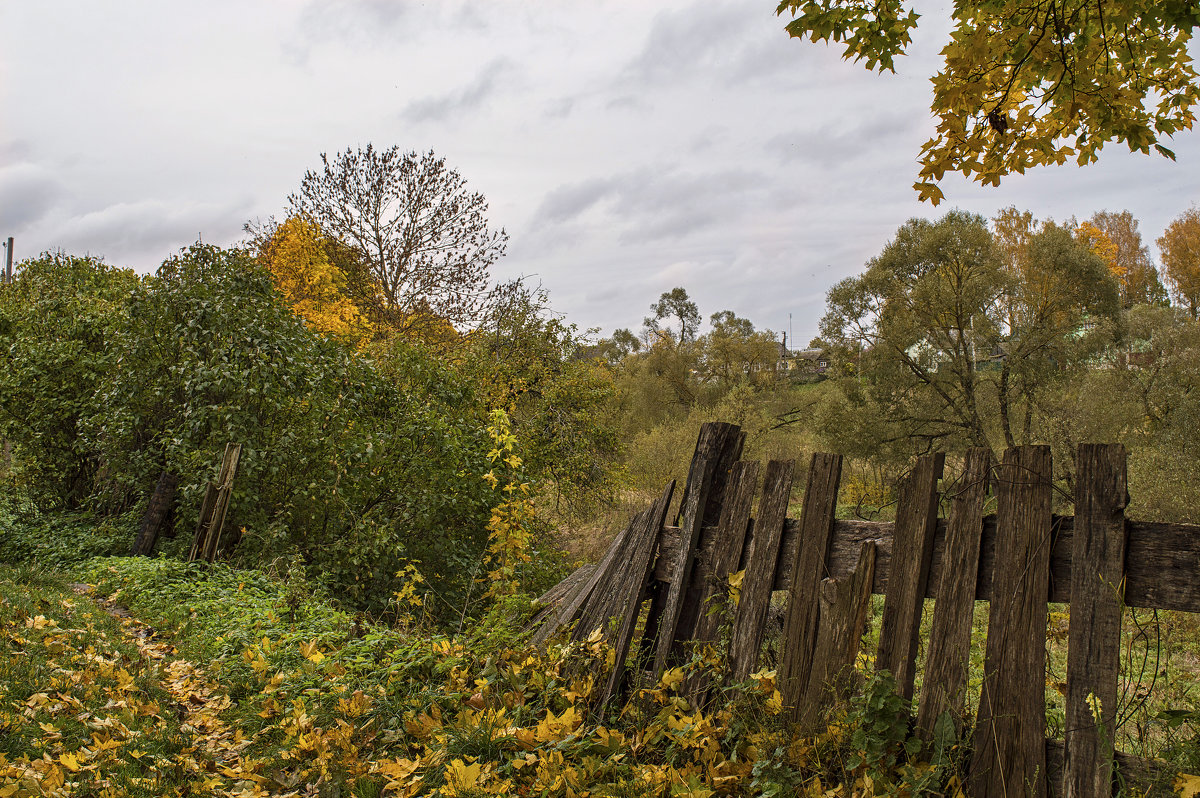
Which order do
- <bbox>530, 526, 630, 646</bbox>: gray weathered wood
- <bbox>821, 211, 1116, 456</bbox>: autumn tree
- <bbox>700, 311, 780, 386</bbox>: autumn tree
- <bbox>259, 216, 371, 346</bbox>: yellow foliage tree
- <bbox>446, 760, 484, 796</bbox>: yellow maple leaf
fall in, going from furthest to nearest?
<bbox>700, 311, 780, 386</bbox>: autumn tree < <bbox>821, 211, 1116, 456</bbox>: autumn tree < <bbox>259, 216, 371, 346</bbox>: yellow foliage tree < <bbox>530, 526, 630, 646</bbox>: gray weathered wood < <bbox>446, 760, 484, 796</bbox>: yellow maple leaf

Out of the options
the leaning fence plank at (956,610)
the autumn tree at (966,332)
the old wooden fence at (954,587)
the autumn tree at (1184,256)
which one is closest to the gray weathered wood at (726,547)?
the old wooden fence at (954,587)

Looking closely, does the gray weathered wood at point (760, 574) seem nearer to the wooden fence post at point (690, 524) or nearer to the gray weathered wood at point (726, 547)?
the gray weathered wood at point (726, 547)

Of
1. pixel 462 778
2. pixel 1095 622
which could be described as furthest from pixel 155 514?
pixel 1095 622

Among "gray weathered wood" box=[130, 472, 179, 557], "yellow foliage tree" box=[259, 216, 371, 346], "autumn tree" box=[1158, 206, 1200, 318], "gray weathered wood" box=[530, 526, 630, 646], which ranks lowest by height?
"gray weathered wood" box=[130, 472, 179, 557]

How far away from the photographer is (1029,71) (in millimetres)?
3826

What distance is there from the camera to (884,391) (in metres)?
22.7

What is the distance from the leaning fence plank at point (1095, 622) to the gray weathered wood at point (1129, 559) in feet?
0.21

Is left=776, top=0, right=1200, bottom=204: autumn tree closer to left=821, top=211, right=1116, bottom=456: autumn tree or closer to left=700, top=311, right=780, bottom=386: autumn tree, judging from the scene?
left=821, top=211, right=1116, bottom=456: autumn tree

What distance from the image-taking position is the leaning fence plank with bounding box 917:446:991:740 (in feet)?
8.40

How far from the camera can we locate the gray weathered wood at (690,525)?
338cm

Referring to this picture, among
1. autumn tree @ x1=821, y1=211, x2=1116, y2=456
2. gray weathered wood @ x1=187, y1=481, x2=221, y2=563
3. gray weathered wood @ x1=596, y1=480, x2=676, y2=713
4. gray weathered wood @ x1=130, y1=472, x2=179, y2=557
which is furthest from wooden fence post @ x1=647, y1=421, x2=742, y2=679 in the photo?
autumn tree @ x1=821, y1=211, x2=1116, y2=456

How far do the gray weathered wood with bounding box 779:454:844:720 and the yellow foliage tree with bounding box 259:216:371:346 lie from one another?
1410cm

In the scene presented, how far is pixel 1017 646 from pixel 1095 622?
242 mm

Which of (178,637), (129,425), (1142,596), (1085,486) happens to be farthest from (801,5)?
(129,425)
